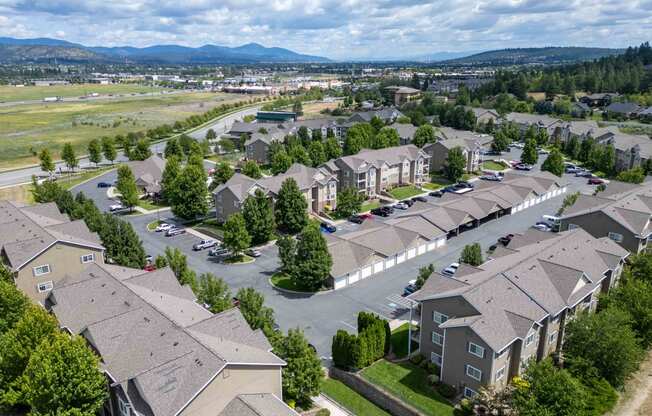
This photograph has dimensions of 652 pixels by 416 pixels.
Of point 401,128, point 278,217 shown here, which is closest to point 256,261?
point 278,217

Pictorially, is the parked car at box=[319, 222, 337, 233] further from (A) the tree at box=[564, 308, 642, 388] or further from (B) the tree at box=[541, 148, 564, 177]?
(B) the tree at box=[541, 148, 564, 177]

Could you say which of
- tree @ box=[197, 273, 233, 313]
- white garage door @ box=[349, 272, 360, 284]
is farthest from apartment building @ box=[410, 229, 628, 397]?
tree @ box=[197, 273, 233, 313]

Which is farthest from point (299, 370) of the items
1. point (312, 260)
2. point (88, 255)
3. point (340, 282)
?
point (88, 255)

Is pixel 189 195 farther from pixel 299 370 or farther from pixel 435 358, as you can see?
pixel 435 358

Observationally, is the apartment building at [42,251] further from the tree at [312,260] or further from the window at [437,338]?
the window at [437,338]

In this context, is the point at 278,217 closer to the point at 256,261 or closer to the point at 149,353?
the point at 256,261

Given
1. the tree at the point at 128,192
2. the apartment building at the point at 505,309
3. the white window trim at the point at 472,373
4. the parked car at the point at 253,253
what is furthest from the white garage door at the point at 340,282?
the tree at the point at 128,192
